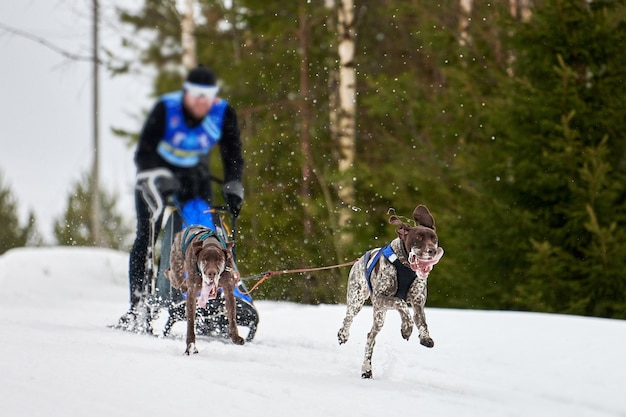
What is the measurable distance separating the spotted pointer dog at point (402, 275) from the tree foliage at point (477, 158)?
3782mm

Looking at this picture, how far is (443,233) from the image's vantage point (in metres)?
9.23

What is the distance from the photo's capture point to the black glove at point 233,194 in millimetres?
5176

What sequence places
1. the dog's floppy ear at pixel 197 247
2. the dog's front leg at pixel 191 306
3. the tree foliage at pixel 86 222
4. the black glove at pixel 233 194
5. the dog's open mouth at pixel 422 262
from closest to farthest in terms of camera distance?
the dog's open mouth at pixel 422 262 < the dog's floppy ear at pixel 197 247 < the dog's front leg at pixel 191 306 < the black glove at pixel 233 194 < the tree foliage at pixel 86 222

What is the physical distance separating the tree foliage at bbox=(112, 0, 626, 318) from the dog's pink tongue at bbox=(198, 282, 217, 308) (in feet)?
13.9

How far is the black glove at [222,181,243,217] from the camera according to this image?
5176mm

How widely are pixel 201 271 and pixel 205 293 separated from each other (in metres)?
0.13

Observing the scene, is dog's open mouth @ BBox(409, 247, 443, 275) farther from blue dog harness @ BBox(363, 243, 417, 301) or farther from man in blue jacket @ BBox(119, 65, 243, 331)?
man in blue jacket @ BBox(119, 65, 243, 331)

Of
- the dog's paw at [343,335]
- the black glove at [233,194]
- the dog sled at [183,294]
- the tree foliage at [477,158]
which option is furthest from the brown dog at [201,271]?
the tree foliage at [477,158]

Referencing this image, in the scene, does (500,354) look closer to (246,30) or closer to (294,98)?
(294,98)

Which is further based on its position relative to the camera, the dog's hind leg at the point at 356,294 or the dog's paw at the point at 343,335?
the dog's hind leg at the point at 356,294

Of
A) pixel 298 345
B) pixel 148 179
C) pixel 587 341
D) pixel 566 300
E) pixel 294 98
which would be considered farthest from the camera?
pixel 294 98

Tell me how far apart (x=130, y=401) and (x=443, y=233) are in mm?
5606

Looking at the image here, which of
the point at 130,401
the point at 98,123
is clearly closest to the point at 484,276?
the point at 130,401

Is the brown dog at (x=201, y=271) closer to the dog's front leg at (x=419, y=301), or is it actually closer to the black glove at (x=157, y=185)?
the black glove at (x=157, y=185)
